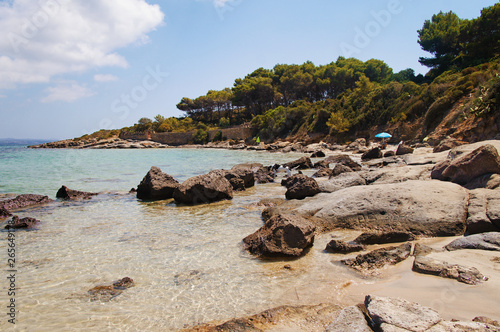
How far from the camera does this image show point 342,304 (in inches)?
156

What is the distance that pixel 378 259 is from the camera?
4.98 metres

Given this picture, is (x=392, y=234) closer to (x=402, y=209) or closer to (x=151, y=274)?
(x=402, y=209)

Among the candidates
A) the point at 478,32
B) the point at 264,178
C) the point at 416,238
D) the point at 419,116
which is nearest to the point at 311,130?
the point at 419,116

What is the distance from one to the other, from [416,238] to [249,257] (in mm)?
3293

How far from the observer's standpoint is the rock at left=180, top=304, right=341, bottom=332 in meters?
3.46

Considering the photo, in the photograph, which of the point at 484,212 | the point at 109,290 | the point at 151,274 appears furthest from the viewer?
the point at 484,212

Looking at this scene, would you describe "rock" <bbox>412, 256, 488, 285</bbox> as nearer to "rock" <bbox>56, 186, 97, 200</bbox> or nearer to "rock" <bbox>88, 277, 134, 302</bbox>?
"rock" <bbox>88, 277, 134, 302</bbox>

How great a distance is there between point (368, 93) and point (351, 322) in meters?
55.0

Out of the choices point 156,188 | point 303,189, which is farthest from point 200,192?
point 303,189

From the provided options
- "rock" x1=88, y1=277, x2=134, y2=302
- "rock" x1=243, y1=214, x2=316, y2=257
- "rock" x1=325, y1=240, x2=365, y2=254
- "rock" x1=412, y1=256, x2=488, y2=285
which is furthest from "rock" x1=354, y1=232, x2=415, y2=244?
"rock" x1=88, y1=277, x2=134, y2=302

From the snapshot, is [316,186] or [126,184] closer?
[316,186]

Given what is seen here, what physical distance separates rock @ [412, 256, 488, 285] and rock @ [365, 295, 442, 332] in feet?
4.20

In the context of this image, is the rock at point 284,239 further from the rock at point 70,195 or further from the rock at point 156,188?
the rock at point 70,195

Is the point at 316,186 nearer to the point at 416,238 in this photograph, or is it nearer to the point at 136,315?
the point at 416,238
